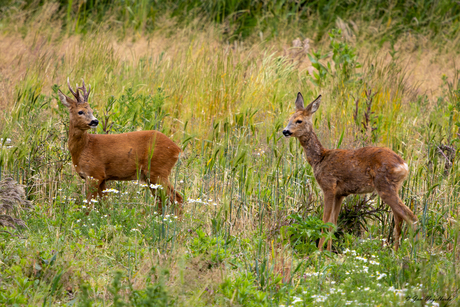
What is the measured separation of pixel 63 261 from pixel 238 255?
50.0 inches

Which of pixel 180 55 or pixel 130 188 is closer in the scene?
pixel 130 188

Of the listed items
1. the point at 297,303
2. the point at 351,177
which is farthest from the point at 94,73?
the point at 297,303

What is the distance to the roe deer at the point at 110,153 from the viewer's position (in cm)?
546

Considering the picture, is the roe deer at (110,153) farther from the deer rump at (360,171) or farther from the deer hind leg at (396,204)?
the deer hind leg at (396,204)

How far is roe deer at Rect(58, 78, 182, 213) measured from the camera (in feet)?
17.9

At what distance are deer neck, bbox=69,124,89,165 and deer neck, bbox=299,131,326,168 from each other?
2060mm

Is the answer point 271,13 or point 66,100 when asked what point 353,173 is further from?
point 271,13

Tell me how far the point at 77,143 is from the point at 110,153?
0.34m

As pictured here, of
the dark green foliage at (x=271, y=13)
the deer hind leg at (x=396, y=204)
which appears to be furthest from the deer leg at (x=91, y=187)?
the dark green foliage at (x=271, y=13)

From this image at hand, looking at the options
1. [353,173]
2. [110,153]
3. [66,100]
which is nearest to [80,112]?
[66,100]

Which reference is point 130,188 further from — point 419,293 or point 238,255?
point 419,293

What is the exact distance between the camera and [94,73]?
776 cm

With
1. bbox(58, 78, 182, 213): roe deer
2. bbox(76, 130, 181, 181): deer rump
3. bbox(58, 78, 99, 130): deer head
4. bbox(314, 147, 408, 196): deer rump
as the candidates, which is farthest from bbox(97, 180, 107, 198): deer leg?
bbox(314, 147, 408, 196): deer rump

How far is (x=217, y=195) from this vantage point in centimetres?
529
